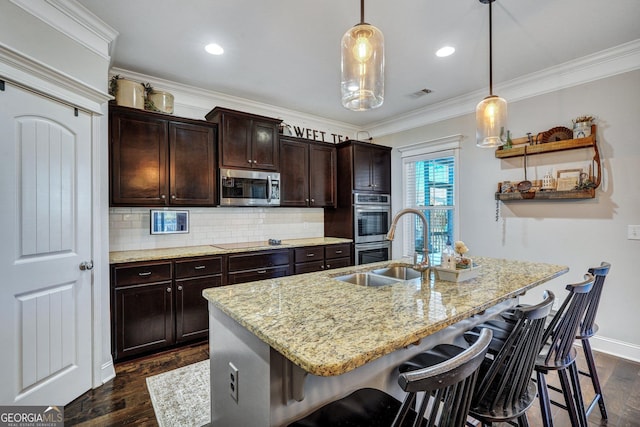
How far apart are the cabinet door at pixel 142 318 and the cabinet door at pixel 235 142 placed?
1467 mm

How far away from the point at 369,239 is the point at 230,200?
82.7 inches

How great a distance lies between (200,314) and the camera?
3.03 m

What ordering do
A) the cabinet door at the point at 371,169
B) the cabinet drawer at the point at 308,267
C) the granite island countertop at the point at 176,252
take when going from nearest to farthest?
1. the granite island countertop at the point at 176,252
2. the cabinet drawer at the point at 308,267
3. the cabinet door at the point at 371,169

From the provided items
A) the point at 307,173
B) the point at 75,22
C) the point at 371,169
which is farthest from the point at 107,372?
the point at 371,169

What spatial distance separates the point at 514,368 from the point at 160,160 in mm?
3225

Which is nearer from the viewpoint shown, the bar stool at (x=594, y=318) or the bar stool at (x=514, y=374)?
the bar stool at (x=514, y=374)

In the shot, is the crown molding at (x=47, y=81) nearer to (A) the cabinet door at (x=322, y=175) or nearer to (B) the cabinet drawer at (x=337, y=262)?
(A) the cabinet door at (x=322, y=175)

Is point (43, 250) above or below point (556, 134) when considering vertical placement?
below

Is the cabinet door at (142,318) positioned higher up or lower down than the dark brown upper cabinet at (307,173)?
lower down

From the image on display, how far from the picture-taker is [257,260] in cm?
341

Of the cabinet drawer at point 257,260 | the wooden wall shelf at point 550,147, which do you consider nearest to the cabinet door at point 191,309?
the cabinet drawer at point 257,260

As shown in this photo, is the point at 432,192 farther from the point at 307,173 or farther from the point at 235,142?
the point at 235,142

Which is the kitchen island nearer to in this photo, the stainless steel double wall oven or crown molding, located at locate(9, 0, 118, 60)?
crown molding, located at locate(9, 0, 118, 60)

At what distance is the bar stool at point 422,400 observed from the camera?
684 millimetres
